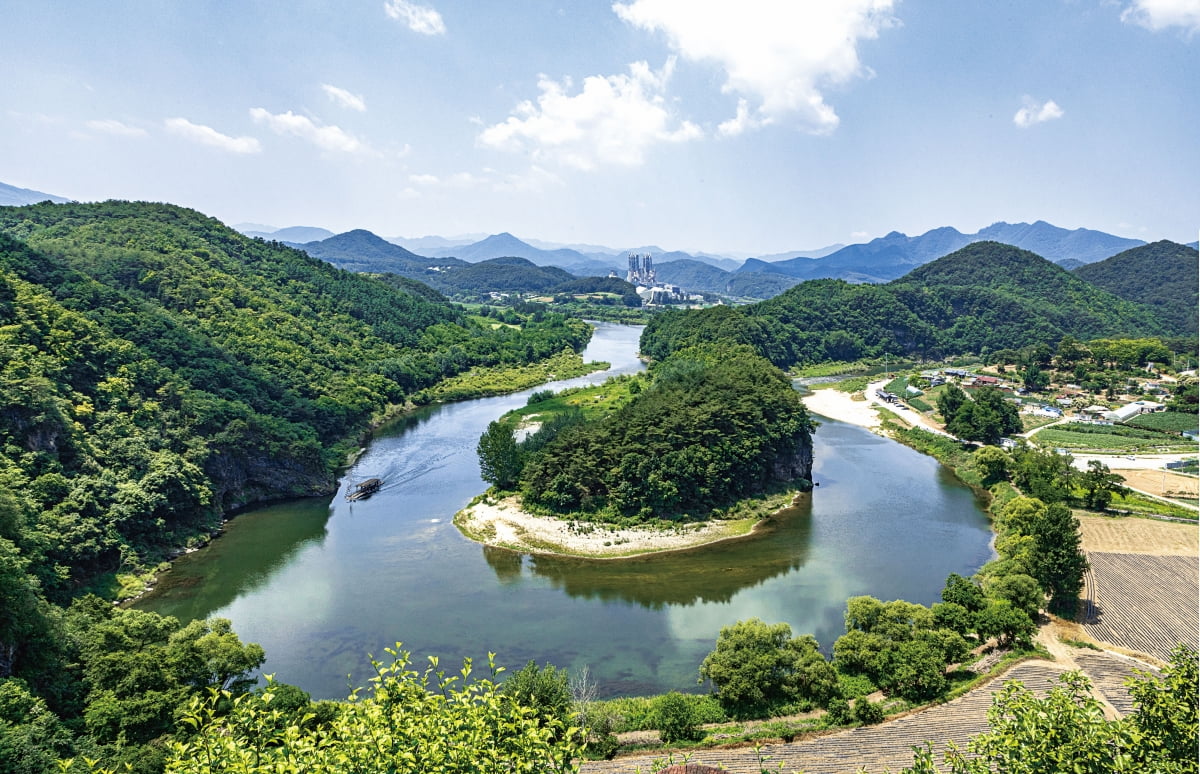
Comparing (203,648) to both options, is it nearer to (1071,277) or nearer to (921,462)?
(921,462)

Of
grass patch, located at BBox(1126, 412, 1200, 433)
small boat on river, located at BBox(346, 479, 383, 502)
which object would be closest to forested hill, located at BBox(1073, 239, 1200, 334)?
grass patch, located at BBox(1126, 412, 1200, 433)

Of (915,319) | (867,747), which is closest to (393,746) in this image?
(867,747)

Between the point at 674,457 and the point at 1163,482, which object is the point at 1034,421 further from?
the point at 674,457

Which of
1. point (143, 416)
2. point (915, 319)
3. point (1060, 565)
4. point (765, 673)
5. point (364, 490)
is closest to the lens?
point (765, 673)

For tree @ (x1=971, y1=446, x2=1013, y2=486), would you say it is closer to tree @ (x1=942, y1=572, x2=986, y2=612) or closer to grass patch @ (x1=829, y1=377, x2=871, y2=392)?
tree @ (x1=942, y1=572, x2=986, y2=612)

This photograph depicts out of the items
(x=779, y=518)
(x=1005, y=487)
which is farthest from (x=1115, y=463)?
(x=779, y=518)

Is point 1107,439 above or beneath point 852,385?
beneath
